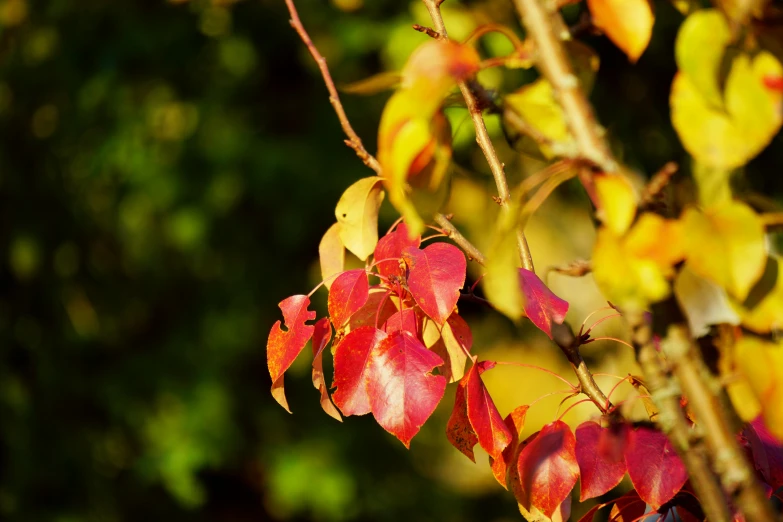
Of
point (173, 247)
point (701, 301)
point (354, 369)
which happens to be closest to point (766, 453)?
point (701, 301)

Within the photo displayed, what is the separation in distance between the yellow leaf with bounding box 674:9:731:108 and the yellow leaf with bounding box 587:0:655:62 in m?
0.04

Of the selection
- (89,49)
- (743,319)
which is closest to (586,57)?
(743,319)

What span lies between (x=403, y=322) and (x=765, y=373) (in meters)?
0.29

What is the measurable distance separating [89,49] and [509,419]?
276 cm

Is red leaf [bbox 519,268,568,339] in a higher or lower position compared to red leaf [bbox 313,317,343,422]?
higher

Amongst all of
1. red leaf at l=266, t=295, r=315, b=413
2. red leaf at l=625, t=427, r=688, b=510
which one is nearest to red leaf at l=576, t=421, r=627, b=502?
red leaf at l=625, t=427, r=688, b=510

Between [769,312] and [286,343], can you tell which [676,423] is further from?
[286,343]

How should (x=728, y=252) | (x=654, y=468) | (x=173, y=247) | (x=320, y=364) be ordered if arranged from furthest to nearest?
(x=173, y=247), (x=320, y=364), (x=654, y=468), (x=728, y=252)

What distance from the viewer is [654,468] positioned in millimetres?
525

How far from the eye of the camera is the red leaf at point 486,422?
56 cm

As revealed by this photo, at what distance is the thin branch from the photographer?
384mm

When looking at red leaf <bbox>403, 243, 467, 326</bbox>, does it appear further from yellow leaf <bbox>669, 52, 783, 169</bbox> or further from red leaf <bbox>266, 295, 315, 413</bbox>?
yellow leaf <bbox>669, 52, 783, 169</bbox>

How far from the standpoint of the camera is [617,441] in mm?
382

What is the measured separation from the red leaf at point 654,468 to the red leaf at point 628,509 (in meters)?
0.10
